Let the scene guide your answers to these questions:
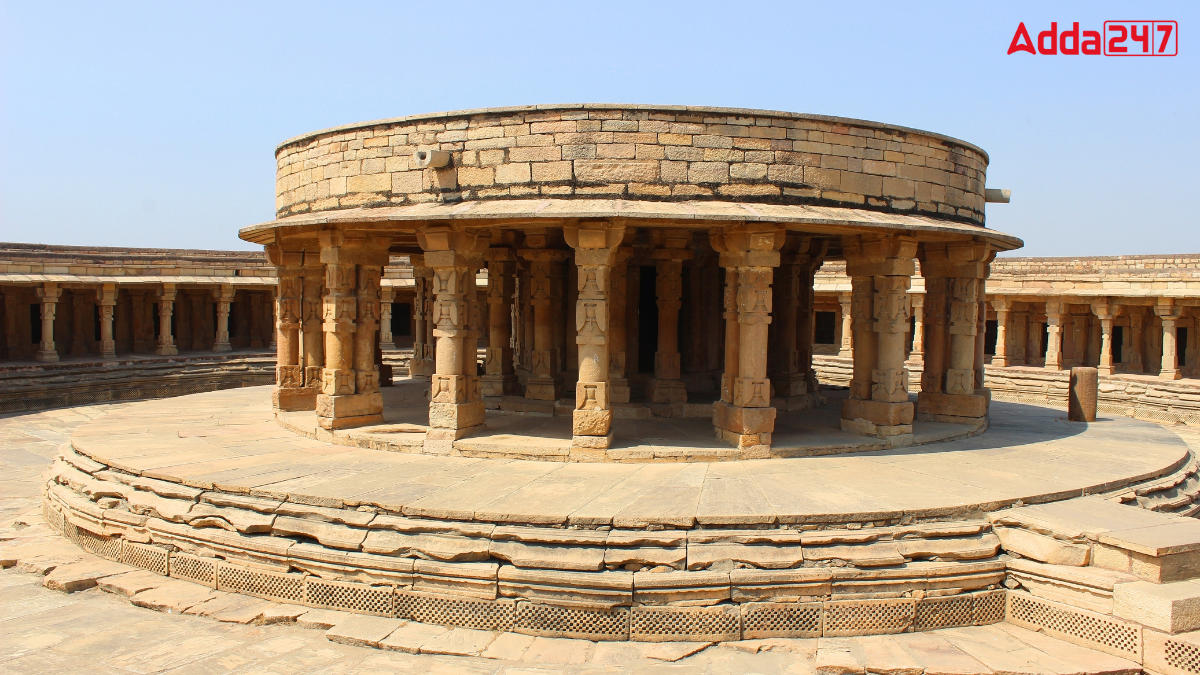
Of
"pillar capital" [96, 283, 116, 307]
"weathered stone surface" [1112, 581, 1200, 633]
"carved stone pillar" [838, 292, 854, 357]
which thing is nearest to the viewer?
"weathered stone surface" [1112, 581, 1200, 633]

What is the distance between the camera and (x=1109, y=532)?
21.0ft

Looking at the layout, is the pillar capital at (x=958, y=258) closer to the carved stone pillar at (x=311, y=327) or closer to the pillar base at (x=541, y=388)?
the pillar base at (x=541, y=388)

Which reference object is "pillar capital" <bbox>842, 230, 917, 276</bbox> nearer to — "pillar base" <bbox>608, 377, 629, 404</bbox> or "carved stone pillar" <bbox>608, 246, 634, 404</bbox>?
"carved stone pillar" <bbox>608, 246, 634, 404</bbox>

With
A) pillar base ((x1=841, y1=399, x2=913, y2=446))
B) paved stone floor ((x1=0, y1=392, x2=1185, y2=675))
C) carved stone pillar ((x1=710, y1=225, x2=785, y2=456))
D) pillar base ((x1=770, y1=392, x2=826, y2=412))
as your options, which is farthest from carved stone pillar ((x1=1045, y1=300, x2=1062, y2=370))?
paved stone floor ((x1=0, y1=392, x2=1185, y2=675))

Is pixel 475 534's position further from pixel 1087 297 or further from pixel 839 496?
pixel 1087 297

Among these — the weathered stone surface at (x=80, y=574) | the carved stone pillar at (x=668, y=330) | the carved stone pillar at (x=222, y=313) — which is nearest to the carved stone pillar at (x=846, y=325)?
the carved stone pillar at (x=668, y=330)

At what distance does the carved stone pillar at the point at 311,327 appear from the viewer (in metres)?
11.9

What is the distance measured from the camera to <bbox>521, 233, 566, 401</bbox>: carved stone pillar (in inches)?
484

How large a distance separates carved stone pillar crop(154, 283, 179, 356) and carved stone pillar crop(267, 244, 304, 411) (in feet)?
44.2

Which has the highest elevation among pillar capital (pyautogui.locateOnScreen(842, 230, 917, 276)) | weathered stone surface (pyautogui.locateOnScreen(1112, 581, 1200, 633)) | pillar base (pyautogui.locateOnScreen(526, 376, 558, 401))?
pillar capital (pyautogui.locateOnScreen(842, 230, 917, 276))

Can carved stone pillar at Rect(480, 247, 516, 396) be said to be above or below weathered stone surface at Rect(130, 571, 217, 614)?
above

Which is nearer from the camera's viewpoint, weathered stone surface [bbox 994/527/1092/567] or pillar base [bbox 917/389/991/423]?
weathered stone surface [bbox 994/527/1092/567]

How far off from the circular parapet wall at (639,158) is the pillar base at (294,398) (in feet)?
11.1

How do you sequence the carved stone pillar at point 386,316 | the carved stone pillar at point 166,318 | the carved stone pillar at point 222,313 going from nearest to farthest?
1. the carved stone pillar at point 166,318
2. the carved stone pillar at point 386,316
3. the carved stone pillar at point 222,313
